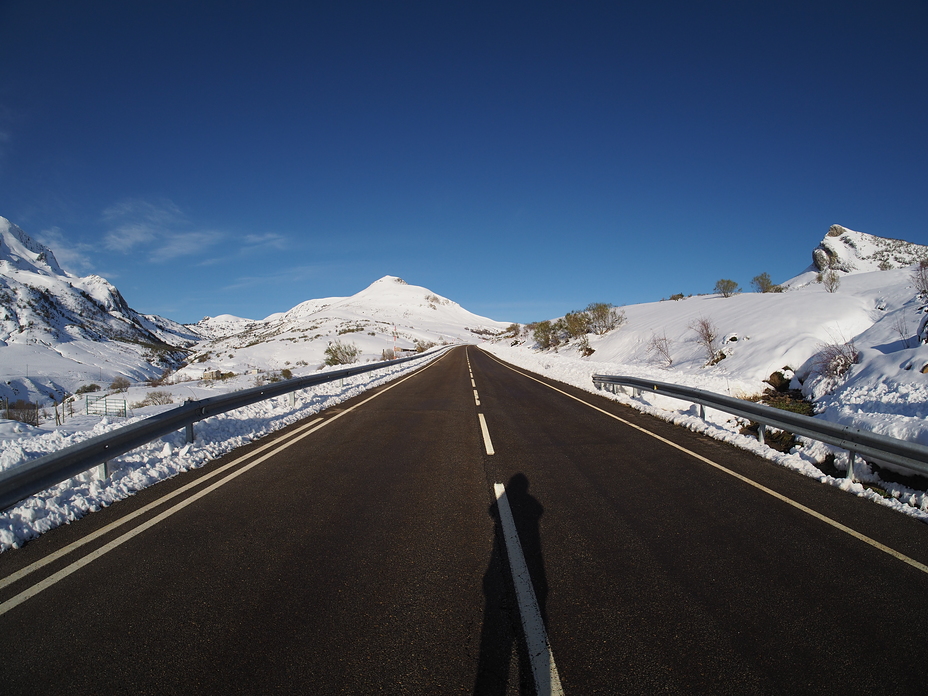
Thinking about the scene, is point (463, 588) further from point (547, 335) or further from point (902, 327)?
point (547, 335)

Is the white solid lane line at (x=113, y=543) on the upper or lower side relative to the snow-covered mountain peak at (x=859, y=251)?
lower

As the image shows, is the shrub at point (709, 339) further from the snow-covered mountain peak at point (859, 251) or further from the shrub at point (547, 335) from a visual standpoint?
the snow-covered mountain peak at point (859, 251)

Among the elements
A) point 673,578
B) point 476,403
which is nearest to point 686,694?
point 673,578

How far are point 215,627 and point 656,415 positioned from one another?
997cm

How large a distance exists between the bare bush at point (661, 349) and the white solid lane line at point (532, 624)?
20.6m

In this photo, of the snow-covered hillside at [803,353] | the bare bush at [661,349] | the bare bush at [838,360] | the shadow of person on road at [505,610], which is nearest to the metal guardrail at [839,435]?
the snow-covered hillside at [803,353]

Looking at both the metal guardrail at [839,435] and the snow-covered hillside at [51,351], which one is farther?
the snow-covered hillside at [51,351]

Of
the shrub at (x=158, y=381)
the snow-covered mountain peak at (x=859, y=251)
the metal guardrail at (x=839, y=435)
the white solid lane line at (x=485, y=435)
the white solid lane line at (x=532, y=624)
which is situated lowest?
the white solid lane line at (x=532, y=624)

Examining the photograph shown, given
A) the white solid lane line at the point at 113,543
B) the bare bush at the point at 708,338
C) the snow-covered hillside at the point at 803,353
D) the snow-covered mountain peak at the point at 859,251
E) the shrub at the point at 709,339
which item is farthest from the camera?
the snow-covered mountain peak at the point at 859,251

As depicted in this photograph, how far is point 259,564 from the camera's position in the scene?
140 inches

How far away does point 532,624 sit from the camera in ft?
9.05

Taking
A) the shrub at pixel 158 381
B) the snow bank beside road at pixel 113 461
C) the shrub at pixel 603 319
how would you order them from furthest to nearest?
the shrub at pixel 603 319
the shrub at pixel 158 381
the snow bank beside road at pixel 113 461

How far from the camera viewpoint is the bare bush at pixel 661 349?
2281 centimetres

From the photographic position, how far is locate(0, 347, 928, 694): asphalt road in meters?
2.39
